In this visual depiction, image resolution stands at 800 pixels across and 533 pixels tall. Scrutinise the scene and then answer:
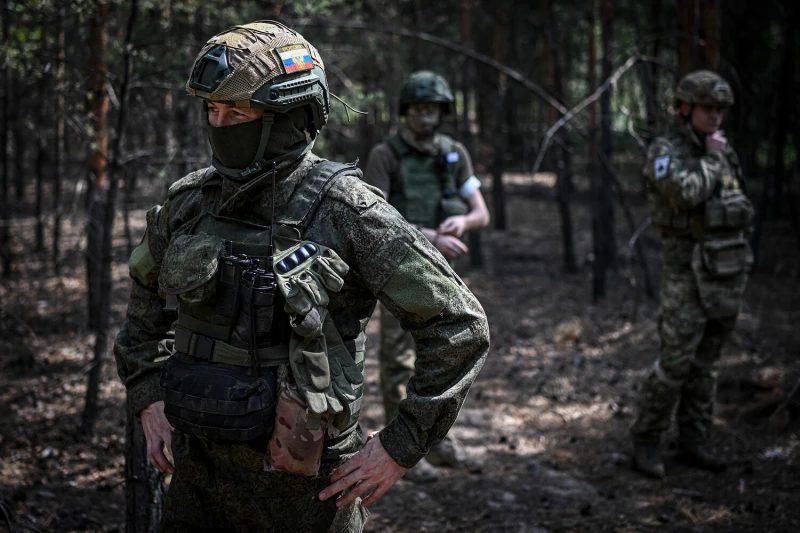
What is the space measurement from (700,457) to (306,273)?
4336 millimetres

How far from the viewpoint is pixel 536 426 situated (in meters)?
6.59

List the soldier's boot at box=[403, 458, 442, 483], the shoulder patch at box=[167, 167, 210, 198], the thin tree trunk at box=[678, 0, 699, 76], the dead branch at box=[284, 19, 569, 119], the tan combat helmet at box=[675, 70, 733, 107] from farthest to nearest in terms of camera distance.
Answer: the thin tree trunk at box=[678, 0, 699, 76] → the dead branch at box=[284, 19, 569, 119] → the soldier's boot at box=[403, 458, 442, 483] → the tan combat helmet at box=[675, 70, 733, 107] → the shoulder patch at box=[167, 167, 210, 198]

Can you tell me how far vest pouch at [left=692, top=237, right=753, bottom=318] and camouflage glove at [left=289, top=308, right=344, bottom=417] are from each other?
3.76 metres

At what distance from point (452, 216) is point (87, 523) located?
10.3ft

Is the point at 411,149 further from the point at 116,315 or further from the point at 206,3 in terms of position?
the point at 116,315

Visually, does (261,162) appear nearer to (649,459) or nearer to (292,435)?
(292,435)

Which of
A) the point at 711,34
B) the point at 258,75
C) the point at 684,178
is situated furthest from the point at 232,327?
the point at 711,34

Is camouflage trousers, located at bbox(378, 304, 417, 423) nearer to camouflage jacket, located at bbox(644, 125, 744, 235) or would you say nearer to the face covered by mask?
camouflage jacket, located at bbox(644, 125, 744, 235)

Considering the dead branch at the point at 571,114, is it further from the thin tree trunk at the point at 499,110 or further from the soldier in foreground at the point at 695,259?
the thin tree trunk at the point at 499,110

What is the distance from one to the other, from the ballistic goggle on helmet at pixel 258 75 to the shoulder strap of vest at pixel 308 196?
0.11m

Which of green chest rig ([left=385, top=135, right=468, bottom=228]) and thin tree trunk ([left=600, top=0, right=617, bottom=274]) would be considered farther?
thin tree trunk ([left=600, top=0, right=617, bottom=274])

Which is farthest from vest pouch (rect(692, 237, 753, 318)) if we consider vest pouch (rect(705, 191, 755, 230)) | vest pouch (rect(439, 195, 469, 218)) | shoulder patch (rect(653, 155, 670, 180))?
vest pouch (rect(439, 195, 469, 218))

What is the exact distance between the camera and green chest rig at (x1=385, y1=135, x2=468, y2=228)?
5465 millimetres

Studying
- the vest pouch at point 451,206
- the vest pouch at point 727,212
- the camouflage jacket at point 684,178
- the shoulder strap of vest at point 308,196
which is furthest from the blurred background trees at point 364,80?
the shoulder strap of vest at point 308,196
